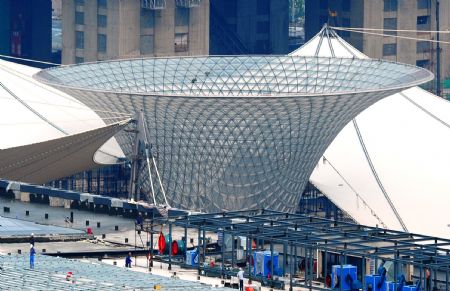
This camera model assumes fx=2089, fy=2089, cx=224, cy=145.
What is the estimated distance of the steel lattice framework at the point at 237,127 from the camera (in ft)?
425

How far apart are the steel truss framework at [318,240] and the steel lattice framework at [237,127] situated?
1370 inches

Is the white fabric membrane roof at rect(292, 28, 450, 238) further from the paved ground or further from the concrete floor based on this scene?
the paved ground

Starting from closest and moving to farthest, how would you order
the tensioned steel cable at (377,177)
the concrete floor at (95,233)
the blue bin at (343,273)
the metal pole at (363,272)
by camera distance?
1. the metal pole at (363,272)
2. the blue bin at (343,273)
3. the concrete floor at (95,233)
4. the tensioned steel cable at (377,177)

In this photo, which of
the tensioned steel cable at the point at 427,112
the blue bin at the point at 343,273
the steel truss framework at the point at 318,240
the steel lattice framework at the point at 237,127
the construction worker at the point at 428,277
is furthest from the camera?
the tensioned steel cable at the point at 427,112

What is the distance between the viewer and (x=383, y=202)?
146125 mm

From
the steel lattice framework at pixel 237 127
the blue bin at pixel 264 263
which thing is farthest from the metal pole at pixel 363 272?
the steel lattice framework at pixel 237 127

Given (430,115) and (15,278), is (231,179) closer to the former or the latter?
(430,115)

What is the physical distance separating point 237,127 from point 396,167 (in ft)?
72.8

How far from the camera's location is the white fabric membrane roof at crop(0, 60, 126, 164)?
147 meters

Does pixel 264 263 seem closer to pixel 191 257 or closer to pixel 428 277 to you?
pixel 191 257

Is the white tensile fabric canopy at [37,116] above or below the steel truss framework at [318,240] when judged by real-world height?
above

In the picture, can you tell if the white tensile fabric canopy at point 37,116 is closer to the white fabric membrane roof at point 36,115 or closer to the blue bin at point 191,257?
the white fabric membrane roof at point 36,115

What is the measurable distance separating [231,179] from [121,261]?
41053 mm

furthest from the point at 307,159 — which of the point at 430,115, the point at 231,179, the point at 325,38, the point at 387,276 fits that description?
the point at 387,276
